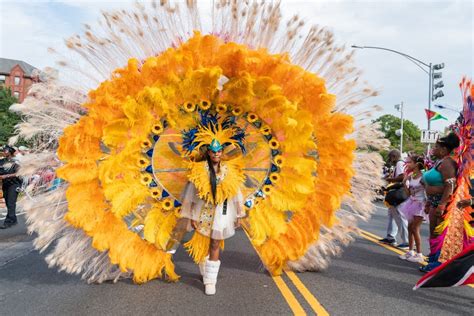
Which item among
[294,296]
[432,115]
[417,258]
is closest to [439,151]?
[417,258]

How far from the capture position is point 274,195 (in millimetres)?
5332

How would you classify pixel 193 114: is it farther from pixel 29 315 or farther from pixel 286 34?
pixel 29 315

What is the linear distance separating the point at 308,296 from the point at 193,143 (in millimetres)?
2124

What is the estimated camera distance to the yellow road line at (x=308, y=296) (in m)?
4.29

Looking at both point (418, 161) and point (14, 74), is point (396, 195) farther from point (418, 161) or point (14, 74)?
point (14, 74)

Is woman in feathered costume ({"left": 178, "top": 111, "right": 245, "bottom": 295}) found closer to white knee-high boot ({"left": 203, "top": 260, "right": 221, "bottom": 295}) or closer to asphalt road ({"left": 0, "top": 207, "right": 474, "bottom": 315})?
white knee-high boot ({"left": 203, "top": 260, "right": 221, "bottom": 295})

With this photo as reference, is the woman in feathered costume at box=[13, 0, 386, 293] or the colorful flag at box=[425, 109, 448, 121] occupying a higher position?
the colorful flag at box=[425, 109, 448, 121]

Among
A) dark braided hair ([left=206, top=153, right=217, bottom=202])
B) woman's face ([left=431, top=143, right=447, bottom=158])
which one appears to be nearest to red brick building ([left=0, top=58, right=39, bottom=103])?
dark braided hair ([left=206, top=153, right=217, bottom=202])

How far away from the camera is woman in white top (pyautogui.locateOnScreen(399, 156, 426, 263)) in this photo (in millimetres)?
6613

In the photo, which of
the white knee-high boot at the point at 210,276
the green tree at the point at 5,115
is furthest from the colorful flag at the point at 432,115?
the green tree at the point at 5,115

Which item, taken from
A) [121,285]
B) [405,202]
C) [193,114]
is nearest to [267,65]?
[193,114]

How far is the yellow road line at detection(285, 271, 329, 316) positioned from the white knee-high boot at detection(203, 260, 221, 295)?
976 mm

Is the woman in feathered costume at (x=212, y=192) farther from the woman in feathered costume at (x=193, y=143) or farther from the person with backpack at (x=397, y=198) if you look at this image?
the person with backpack at (x=397, y=198)

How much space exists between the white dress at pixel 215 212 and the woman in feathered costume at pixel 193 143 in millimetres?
22
